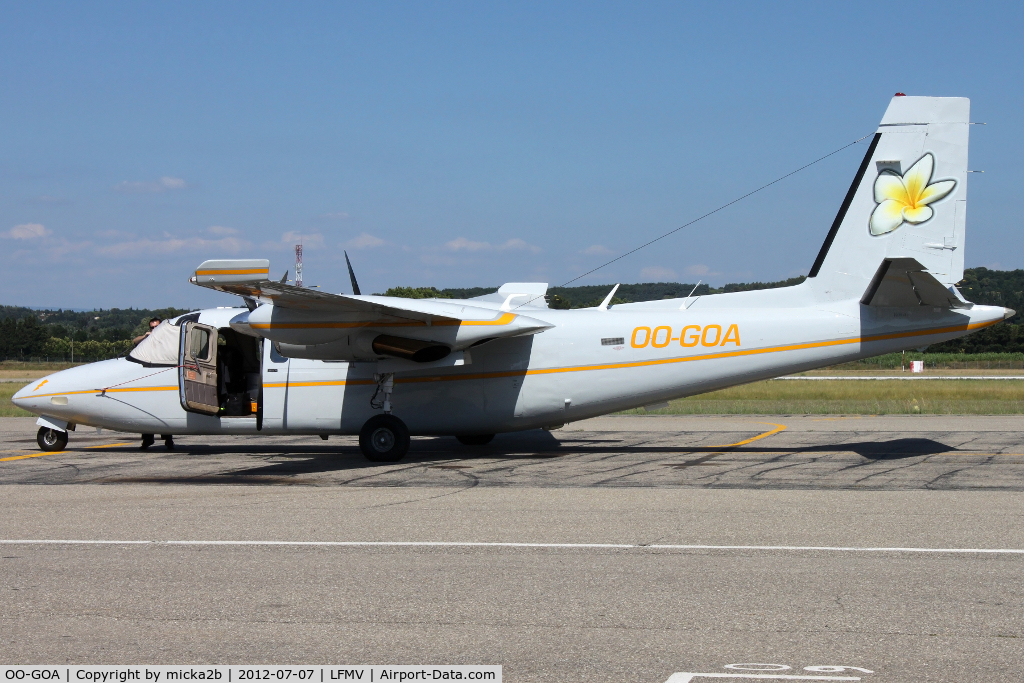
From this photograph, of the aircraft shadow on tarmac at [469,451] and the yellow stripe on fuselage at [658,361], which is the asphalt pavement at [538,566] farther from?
the yellow stripe on fuselage at [658,361]

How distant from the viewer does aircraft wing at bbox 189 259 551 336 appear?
12.5m

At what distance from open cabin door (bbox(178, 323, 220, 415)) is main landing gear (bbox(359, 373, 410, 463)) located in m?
2.86

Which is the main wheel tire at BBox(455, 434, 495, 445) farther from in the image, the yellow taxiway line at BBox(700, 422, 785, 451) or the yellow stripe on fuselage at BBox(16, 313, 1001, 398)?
the yellow taxiway line at BBox(700, 422, 785, 451)

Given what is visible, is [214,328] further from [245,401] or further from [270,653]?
[270,653]

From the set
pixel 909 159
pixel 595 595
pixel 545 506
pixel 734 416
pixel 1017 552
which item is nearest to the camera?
pixel 595 595

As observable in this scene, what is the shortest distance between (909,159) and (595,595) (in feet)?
36.7

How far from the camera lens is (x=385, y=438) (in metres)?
15.2

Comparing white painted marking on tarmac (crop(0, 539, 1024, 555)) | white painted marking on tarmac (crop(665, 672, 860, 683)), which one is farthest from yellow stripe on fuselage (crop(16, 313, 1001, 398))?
white painted marking on tarmac (crop(665, 672, 860, 683))

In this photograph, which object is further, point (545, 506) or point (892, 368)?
point (892, 368)

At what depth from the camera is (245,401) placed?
1625 centimetres

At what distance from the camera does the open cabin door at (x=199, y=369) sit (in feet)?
51.5

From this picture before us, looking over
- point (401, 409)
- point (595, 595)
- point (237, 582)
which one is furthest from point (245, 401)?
point (595, 595)

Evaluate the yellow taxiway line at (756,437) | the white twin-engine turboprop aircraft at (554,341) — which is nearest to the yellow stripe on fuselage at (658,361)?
the white twin-engine turboprop aircraft at (554,341)

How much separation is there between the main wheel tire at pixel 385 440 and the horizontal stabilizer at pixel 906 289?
7.97 metres
